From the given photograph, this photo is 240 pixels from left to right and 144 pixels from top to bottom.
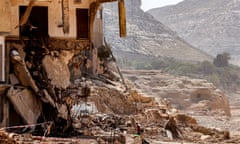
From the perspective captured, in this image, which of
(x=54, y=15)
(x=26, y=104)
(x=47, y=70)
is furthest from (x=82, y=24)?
(x=26, y=104)

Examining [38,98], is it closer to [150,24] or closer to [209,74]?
[209,74]

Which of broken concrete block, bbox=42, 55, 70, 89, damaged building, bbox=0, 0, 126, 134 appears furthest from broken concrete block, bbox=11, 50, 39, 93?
broken concrete block, bbox=42, 55, 70, 89

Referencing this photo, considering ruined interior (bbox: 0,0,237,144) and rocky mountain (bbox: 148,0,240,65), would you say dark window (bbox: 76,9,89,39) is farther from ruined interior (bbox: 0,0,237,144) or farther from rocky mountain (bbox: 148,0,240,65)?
rocky mountain (bbox: 148,0,240,65)

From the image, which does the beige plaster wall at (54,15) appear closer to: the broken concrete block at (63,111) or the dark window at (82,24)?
the dark window at (82,24)

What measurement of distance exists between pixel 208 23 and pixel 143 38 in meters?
55.7

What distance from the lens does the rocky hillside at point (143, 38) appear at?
116062 millimetres

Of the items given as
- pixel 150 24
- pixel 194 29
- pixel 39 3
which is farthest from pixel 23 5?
pixel 194 29

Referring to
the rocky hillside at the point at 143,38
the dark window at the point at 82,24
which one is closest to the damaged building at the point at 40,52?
the dark window at the point at 82,24

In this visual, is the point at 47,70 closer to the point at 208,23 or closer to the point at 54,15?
the point at 54,15

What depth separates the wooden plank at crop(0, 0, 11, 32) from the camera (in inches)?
609

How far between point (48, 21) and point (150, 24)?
119 m

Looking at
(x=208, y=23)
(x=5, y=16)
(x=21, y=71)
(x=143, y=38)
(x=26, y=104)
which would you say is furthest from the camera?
(x=208, y=23)

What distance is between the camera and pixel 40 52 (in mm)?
17234

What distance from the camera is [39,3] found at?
17.5m
